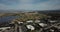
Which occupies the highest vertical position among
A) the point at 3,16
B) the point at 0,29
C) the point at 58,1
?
the point at 58,1

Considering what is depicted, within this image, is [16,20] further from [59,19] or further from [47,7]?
[59,19]

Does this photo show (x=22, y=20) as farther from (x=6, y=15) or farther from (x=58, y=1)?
(x=58, y=1)

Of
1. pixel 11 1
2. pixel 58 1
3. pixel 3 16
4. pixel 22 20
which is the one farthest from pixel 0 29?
pixel 58 1

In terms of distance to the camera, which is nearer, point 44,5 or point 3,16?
point 3,16

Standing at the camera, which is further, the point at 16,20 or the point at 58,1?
the point at 58,1

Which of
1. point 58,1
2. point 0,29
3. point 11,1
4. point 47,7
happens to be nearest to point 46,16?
point 47,7

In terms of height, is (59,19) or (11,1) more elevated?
(11,1)
